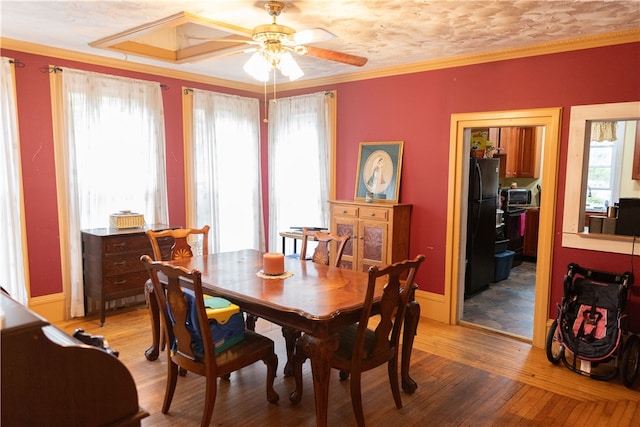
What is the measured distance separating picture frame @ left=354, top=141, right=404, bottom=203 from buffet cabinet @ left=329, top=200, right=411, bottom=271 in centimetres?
18

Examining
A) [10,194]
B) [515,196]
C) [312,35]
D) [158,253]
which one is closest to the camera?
[312,35]

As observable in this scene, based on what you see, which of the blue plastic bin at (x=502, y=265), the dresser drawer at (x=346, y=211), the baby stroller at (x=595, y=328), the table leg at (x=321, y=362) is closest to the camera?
the table leg at (x=321, y=362)

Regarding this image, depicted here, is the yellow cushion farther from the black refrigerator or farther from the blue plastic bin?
the blue plastic bin

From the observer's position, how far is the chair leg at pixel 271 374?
2746 mm

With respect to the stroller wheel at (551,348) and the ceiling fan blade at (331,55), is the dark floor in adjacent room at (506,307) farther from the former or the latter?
the ceiling fan blade at (331,55)

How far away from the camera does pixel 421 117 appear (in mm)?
4426

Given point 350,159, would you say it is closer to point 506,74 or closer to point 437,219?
point 437,219

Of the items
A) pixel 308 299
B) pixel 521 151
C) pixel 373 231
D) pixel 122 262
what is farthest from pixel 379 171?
pixel 521 151

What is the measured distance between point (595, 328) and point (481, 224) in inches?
83.8

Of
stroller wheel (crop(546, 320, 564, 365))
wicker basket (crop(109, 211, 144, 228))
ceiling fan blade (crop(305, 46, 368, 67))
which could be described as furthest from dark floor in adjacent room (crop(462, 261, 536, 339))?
wicker basket (crop(109, 211, 144, 228))

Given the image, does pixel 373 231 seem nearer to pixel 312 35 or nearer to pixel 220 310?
pixel 220 310

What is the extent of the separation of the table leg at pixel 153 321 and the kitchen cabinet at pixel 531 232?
566 cm

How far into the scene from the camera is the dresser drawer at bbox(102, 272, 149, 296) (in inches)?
162

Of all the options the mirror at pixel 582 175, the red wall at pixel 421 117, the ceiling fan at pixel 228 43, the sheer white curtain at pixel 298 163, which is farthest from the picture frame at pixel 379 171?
the ceiling fan at pixel 228 43
